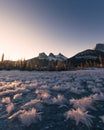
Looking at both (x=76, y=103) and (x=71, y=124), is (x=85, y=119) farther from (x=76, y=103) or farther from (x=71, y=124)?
(x=76, y=103)

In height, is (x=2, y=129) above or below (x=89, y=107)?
below

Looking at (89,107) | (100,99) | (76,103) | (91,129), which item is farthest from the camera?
(100,99)

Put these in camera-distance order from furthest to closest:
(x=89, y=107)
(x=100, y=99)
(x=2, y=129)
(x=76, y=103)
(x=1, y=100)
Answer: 1. (x=1, y=100)
2. (x=100, y=99)
3. (x=76, y=103)
4. (x=89, y=107)
5. (x=2, y=129)

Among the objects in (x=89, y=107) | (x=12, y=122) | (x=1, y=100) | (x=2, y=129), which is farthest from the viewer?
(x=1, y=100)

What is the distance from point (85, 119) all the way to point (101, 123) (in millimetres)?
358

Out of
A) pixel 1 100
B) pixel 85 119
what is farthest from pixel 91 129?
pixel 1 100

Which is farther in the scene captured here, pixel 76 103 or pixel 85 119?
pixel 76 103

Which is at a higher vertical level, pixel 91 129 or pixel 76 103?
pixel 76 103

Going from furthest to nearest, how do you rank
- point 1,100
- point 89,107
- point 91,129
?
point 1,100
point 89,107
point 91,129

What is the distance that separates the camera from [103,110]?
4.72m

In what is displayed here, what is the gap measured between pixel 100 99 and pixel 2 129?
3.22 metres

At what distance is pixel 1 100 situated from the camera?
6.06 meters

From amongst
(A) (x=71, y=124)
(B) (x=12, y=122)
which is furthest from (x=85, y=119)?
(B) (x=12, y=122)

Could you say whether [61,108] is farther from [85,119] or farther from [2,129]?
[2,129]
